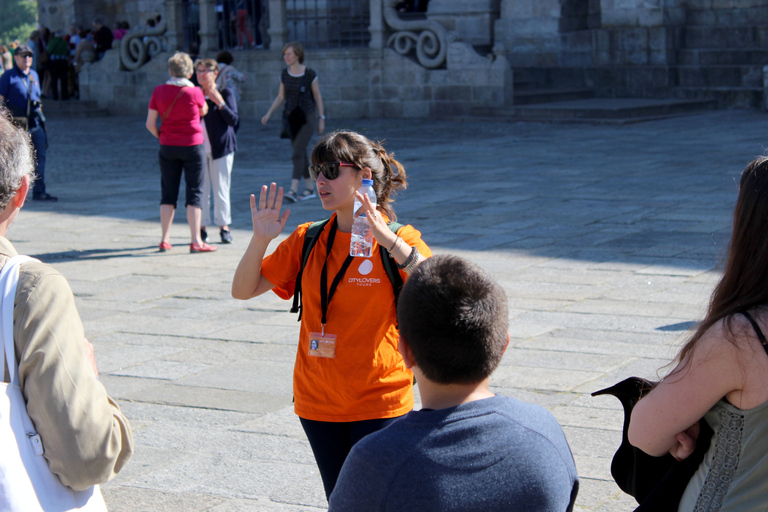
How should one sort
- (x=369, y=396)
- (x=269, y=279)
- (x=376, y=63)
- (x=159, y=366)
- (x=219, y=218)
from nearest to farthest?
(x=369, y=396)
(x=269, y=279)
(x=159, y=366)
(x=219, y=218)
(x=376, y=63)

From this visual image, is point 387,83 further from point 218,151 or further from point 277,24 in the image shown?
point 218,151

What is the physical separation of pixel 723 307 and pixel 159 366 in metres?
3.88

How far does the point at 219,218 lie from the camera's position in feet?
28.3

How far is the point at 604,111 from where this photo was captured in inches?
726

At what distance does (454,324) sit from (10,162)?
37.8 inches

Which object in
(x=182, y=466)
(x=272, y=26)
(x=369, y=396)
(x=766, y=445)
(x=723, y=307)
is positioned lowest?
(x=182, y=466)

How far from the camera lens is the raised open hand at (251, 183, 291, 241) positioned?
9.54 ft

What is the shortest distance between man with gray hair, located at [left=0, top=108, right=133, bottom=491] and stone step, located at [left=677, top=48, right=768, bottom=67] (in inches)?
807

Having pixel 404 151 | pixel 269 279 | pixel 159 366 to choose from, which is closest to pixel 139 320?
pixel 159 366

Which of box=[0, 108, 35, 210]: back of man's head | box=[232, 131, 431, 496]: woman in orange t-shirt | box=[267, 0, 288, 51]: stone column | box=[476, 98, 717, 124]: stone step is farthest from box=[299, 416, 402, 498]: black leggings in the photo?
box=[267, 0, 288, 51]: stone column

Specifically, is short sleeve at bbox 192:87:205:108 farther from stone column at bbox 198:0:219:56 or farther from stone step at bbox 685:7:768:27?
stone step at bbox 685:7:768:27

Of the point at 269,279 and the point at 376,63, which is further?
the point at 376,63

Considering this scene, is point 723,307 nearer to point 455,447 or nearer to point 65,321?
point 455,447

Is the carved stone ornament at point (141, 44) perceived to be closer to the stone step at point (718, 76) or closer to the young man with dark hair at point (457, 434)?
the stone step at point (718, 76)
